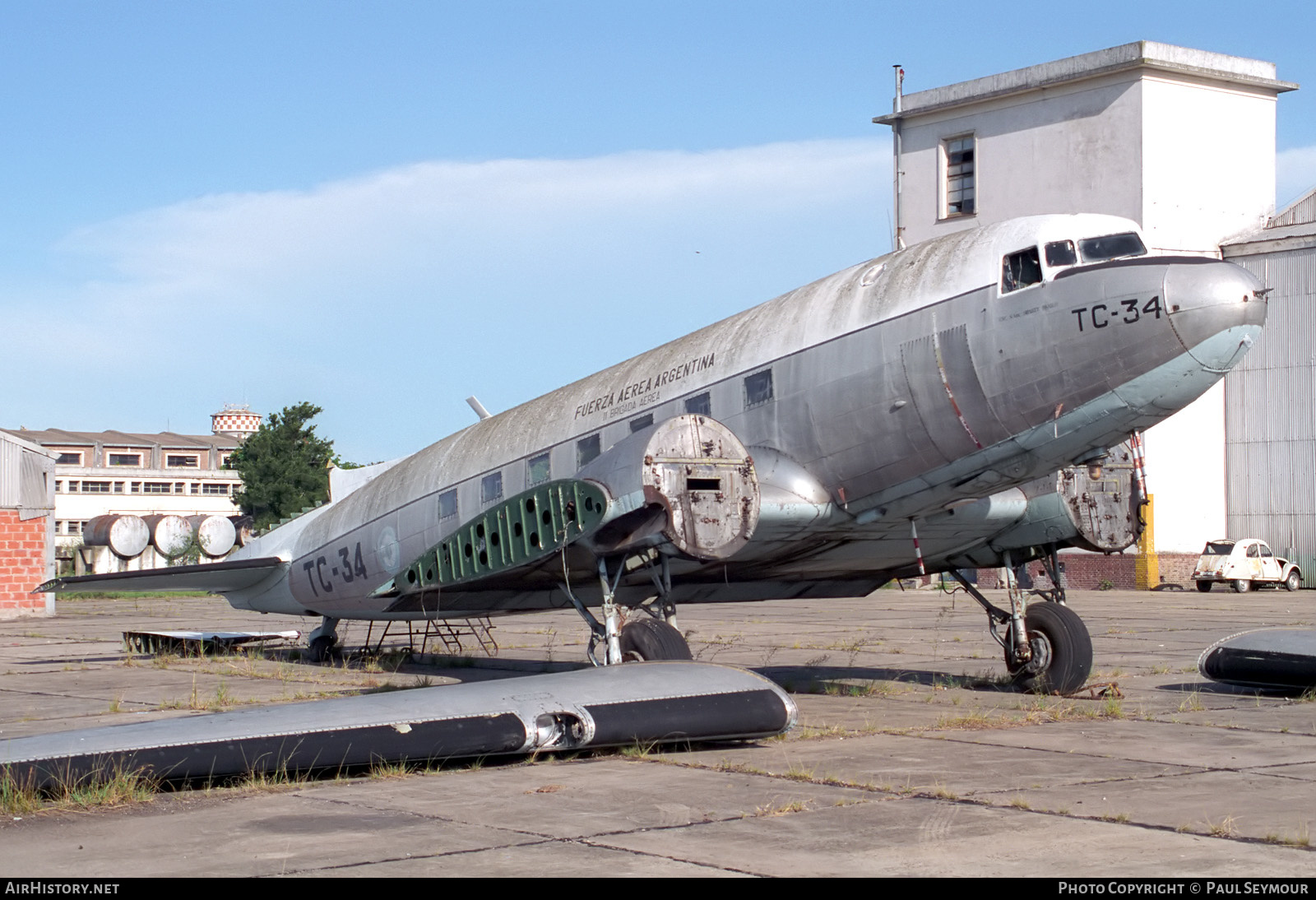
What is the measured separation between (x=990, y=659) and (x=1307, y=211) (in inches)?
1425

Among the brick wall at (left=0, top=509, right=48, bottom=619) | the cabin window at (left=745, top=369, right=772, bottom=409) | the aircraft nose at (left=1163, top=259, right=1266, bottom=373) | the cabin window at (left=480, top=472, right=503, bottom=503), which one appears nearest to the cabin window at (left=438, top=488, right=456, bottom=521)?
the cabin window at (left=480, top=472, right=503, bottom=503)

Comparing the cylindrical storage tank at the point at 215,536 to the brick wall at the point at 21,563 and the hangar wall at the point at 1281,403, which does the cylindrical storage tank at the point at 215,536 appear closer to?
the brick wall at the point at 21,563

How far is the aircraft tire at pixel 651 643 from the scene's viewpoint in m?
14.1

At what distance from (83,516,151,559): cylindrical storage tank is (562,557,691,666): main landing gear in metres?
55.9

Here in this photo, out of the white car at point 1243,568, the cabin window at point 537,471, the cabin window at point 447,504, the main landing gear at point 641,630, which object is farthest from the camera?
the white car at point 1243,568

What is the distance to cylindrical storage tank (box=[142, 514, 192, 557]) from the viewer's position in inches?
2608

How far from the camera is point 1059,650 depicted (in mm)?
15969

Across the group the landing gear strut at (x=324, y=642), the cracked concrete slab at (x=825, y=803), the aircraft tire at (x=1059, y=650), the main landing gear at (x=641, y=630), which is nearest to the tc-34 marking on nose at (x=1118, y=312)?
the cracked concrete slab at (x=825, y=803)

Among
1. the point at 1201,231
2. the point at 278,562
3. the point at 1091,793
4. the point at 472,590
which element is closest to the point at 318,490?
the point at 1201,231

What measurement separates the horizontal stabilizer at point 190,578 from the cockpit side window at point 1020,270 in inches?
537

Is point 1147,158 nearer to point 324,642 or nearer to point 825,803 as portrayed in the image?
point 324,642

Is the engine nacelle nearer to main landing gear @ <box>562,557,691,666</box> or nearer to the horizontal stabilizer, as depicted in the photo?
main landing gear @ <box>562,557,691,666</box>

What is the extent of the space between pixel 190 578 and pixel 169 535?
1857 inches

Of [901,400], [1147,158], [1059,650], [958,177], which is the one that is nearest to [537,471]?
[901,400]
